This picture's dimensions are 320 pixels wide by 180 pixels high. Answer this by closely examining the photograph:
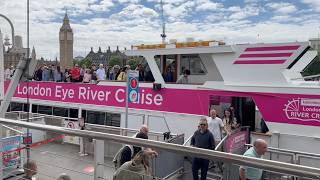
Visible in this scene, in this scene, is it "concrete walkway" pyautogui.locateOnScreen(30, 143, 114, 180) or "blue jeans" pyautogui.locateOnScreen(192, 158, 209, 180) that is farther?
"concrete walkway" pyautogui.locateOnScreen(30, 143, 114, 180)

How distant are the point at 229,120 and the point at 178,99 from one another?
5.67 ft

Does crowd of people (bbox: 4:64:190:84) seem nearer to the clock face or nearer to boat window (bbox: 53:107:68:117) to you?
boat window (bbox: 53:107:68:117)

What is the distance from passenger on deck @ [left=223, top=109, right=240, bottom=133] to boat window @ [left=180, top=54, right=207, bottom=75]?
65.8 inches

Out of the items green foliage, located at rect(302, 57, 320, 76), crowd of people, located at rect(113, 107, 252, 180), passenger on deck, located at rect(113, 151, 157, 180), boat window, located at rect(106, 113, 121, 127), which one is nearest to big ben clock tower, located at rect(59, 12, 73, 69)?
green foliage, located at rect(302, 57, 320, 76)

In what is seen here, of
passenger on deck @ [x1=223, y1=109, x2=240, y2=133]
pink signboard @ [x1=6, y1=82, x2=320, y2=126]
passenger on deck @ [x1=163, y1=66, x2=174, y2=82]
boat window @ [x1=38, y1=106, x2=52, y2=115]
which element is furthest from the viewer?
boat window @ [x1=38, y1=106, x2=52, y2=115]

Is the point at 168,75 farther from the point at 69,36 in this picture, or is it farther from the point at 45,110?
the point at 69,36

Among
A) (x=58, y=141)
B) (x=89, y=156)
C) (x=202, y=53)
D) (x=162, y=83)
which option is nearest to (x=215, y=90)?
(x=202, y=53)

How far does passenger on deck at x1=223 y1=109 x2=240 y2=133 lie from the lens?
32.3 ft

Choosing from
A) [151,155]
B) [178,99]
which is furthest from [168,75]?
[151,155]

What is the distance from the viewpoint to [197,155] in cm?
221

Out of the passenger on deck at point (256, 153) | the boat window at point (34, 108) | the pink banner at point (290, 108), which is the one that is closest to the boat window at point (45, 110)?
the boat window at point (34, 108)

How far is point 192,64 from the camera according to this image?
1120 cm

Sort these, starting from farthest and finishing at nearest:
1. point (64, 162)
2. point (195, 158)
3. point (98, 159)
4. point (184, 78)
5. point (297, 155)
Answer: point (184, 78)
point (64, 162)
point (297, 155)
point (195, 158)
point (98, 159)

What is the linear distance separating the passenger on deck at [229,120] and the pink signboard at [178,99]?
51 centimetres
